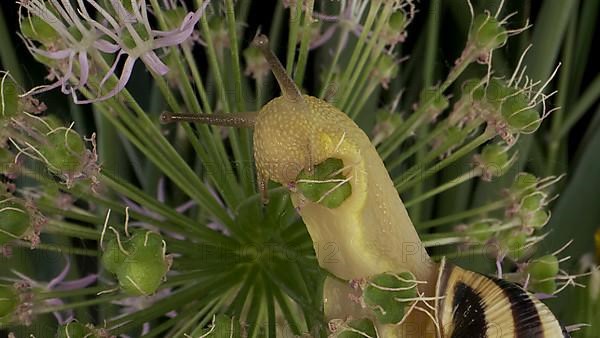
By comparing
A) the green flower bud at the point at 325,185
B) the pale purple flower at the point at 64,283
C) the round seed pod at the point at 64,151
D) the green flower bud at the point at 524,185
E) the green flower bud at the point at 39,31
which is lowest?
the pale purple flower at the point at 64,283

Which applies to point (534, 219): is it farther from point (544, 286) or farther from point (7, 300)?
point (7, 300)

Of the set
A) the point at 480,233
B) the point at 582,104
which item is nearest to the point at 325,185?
the point at 480,233

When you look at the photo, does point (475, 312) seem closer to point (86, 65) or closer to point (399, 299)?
point (399, 299)

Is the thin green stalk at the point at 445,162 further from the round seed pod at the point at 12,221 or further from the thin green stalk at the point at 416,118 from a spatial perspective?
the round seed pod at the point at 12,221

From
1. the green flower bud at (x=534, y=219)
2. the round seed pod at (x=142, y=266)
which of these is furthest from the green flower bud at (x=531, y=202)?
the round seed pod at (x=142, y=266)

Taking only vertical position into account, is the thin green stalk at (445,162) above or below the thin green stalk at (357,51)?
below

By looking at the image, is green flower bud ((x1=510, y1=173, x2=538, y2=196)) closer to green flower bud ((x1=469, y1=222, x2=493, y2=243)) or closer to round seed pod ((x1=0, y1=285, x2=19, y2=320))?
green flower bud ((x1=469, y1=222, x2=493, y2=243))
